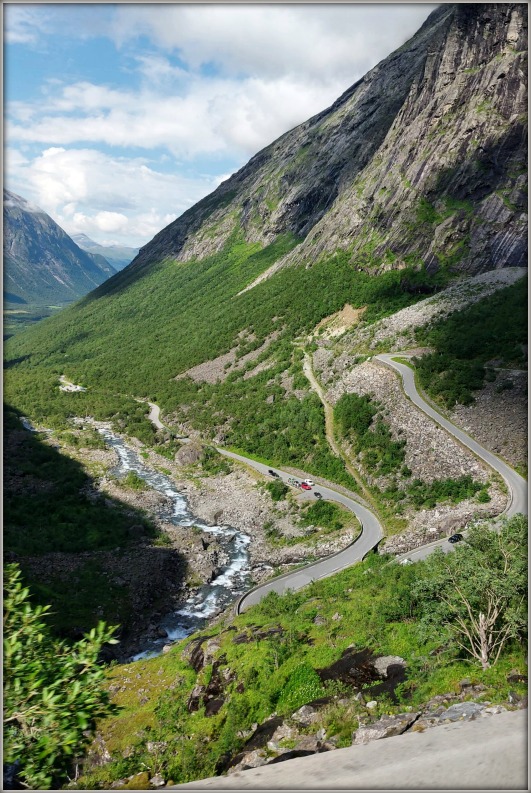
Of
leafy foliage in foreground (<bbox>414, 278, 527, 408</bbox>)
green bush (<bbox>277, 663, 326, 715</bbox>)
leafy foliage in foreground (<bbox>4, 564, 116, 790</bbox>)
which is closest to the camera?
leafy foliage in foreground (<bbox>4, 564, 116, 790</bbox>)

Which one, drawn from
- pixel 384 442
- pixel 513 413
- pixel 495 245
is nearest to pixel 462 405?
pixel 513 413

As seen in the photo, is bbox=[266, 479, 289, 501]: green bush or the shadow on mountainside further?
bbox=[266, 479, 289, 501]: green bush

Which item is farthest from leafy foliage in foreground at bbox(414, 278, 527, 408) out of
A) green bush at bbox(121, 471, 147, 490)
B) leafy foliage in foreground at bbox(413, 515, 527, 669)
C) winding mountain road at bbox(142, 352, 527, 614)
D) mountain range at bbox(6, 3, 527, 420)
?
green bush at bbox(121, 471, 147, 490)

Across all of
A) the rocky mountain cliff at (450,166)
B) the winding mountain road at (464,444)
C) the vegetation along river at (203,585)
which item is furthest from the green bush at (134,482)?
the rocky mountain cliff at (450,166)

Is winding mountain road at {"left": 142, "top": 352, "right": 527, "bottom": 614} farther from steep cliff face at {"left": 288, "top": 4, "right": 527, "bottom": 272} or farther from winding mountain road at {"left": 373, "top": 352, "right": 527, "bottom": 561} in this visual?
steep cliff face at {"left": 288, "top": 4, "right": 527, "bottom": 272}

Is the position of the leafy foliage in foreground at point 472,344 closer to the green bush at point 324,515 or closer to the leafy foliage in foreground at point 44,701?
the green bush at point 324,515

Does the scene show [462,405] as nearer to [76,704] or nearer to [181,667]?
[181,667]
